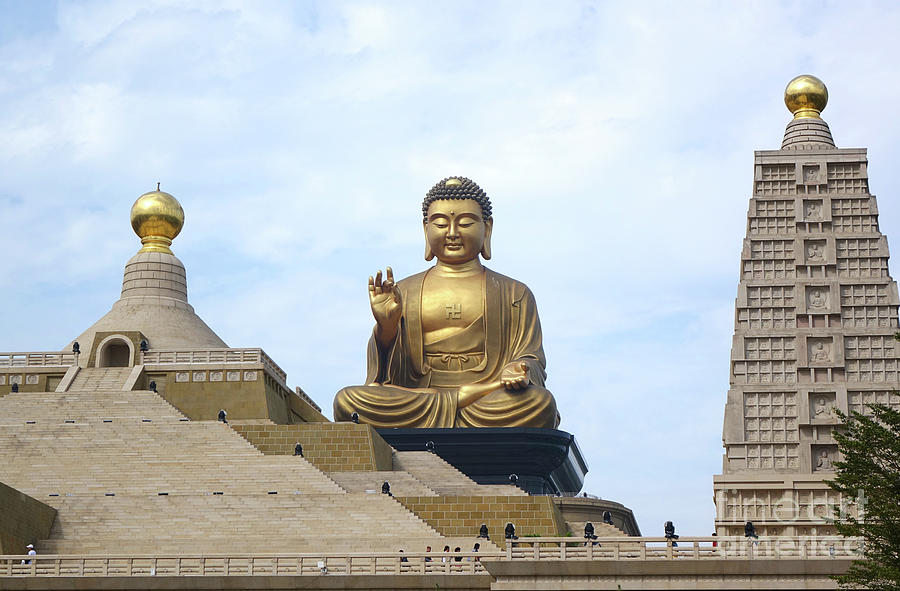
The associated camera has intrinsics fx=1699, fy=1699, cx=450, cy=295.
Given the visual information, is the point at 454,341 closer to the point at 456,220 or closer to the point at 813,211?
the point at 456,220

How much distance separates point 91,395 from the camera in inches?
1325

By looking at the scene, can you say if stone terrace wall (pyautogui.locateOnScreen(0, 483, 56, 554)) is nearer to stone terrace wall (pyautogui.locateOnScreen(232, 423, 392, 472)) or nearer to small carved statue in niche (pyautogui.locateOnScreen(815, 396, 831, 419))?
stone terrace wall (pyautogui.locateOnScreen(232, 423, 392, 472))

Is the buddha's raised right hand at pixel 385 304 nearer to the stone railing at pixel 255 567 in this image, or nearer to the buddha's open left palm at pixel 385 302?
the buddha's open left palm at pixel 385 302

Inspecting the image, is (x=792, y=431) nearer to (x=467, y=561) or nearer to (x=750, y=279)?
(x=750, y=279)

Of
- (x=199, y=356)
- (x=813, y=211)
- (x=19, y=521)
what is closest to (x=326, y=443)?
(x=199, y=356)

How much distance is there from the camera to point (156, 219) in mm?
41250

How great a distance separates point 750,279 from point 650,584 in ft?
44.9

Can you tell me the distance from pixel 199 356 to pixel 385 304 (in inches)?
200

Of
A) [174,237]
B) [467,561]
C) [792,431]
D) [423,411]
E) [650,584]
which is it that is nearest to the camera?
[650,584]

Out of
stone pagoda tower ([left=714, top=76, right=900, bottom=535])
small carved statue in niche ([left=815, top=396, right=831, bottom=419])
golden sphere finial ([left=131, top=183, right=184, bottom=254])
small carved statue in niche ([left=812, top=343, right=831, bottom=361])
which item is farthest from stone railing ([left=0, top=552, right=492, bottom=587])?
golden sphere finial ([left=131, top=183, right=184, bottom=254])

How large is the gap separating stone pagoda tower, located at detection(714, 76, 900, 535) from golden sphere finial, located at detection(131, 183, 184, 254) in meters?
14.2

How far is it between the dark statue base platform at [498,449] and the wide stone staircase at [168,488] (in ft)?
22.3

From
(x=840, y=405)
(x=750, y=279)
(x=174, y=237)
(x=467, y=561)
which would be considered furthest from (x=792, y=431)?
(x=174, y=237)

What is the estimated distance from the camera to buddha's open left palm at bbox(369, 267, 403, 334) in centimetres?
3928
